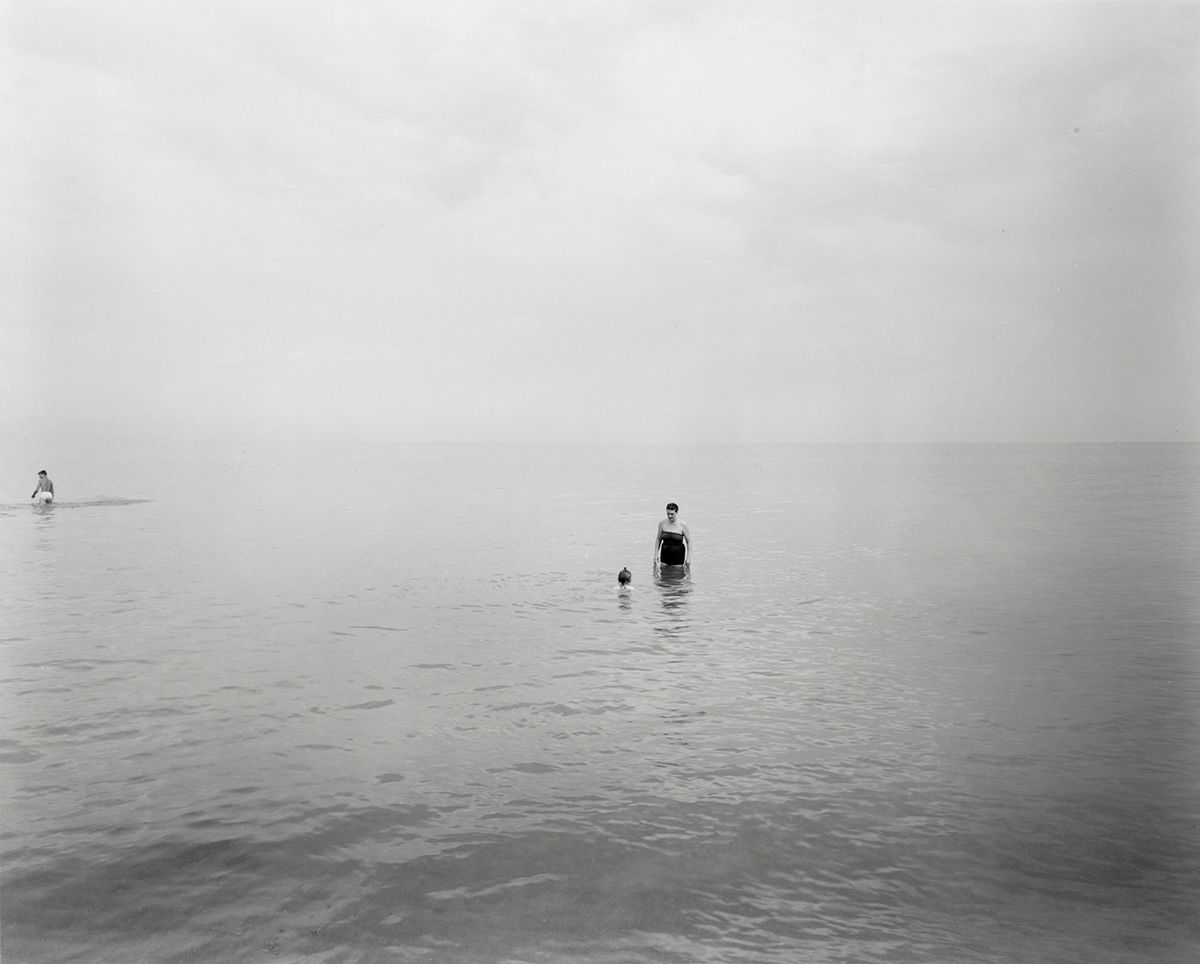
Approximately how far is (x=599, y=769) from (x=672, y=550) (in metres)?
19.5

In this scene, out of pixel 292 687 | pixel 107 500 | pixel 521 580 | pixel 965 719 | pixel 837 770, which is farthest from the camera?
pixel 107 500

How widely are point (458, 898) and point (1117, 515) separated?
64.2 m

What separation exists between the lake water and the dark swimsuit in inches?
52.6

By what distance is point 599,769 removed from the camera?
1320cm

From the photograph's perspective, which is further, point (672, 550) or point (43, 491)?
point (43, 491)

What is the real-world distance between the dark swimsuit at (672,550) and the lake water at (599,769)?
1.34m

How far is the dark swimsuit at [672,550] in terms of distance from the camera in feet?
104

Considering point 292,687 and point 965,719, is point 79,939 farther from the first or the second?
point 965,719

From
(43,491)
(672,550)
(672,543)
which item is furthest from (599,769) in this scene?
(43,491)

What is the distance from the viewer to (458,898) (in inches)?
369

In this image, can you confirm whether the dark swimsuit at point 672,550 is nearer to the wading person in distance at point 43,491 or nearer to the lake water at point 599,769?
the lake water at point 599,769

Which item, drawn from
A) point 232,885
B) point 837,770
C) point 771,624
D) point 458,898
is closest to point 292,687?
point 232,885

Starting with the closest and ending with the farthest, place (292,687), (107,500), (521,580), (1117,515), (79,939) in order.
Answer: (79,939), (292,687), (521,580), (1117,515), (107,500)

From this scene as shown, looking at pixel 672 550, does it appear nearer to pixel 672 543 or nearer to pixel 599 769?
pixel 672 543
